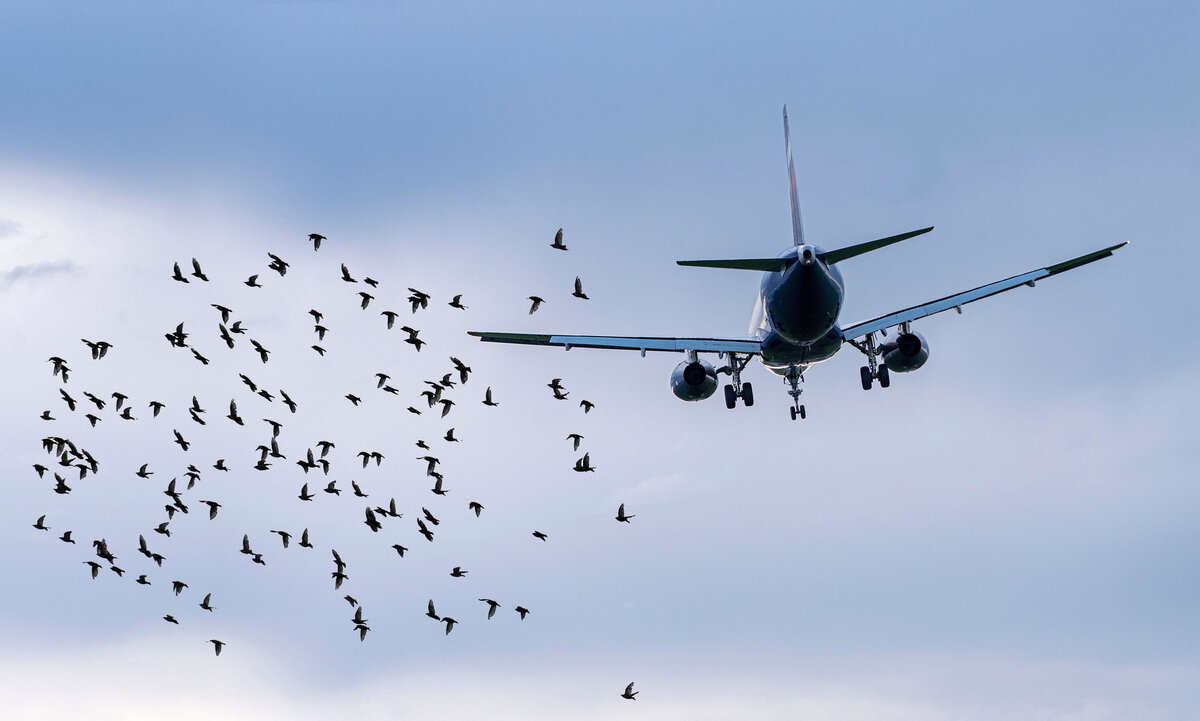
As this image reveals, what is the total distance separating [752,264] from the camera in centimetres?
5381

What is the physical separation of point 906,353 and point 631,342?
50.3 ft

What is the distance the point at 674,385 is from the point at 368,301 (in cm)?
2597

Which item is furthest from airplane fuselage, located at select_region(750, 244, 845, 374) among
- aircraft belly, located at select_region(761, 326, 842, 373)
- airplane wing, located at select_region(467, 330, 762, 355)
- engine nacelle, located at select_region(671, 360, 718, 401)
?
engine nacelle, located at select_region(671, 360, 718, 401)

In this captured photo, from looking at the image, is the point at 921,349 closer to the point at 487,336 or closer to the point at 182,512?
the point at 487,336

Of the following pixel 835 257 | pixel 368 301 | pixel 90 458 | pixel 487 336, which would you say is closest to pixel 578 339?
pixel 487 336

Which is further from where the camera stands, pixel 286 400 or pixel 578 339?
pixel 578 339

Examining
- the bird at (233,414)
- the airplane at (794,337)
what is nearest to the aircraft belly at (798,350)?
the airplane at (794,337)

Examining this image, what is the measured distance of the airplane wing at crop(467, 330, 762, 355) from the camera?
65.0 m

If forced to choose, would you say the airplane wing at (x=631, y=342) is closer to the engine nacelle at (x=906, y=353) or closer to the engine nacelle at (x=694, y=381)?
the engine nacelle at (x=694, y=381)

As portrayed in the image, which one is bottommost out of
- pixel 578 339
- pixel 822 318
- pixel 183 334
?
pixel 183 334

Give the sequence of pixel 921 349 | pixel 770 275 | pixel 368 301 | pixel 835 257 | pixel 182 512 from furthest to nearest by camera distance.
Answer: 1. pixel 921 349
2. pixel 770 275
3. pixel 835 257
4. pixel 182 512
5. pixel 368 301

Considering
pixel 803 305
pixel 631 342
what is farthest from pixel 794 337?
pixel 631 342

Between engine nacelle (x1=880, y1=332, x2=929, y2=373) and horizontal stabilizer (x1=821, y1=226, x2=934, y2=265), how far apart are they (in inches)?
422

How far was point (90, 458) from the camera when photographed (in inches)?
1834
